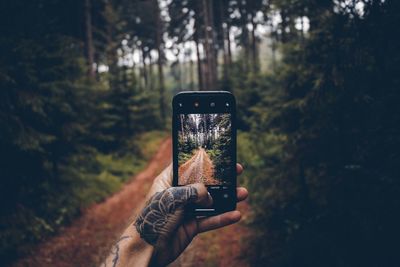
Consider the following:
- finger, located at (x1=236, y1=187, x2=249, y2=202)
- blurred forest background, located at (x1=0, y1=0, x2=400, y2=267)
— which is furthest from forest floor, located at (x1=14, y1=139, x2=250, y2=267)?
finger, located at (x1=236, y1=187, x2=249, y2=202)

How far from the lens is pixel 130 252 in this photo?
2.73m

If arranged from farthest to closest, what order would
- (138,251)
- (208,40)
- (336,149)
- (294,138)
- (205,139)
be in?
(208,40) → (294,138) → (336,149) → (205,139) → (138,251)

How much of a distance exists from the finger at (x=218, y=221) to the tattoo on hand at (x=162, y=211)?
1.14ft

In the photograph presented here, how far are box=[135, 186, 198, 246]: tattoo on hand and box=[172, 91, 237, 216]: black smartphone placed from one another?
38 centimetres

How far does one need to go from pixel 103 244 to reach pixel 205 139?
257 inches

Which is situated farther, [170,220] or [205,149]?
[205,149]

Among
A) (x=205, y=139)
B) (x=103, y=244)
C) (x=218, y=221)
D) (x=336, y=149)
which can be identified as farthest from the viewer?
(x=103, y=244)

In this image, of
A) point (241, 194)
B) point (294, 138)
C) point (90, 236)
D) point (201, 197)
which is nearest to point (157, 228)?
point (201, 197)

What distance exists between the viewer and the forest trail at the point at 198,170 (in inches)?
124

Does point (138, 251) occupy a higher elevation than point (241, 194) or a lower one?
lower

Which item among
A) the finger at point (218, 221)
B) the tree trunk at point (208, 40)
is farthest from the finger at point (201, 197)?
the tree trunk at point (208, 40)

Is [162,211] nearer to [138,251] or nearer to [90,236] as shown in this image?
[138,251]

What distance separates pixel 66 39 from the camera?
9.41 m

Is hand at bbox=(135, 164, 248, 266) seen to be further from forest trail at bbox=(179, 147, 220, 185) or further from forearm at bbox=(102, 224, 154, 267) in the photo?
forest trail at bbox=(179, 147, 220, 185)
